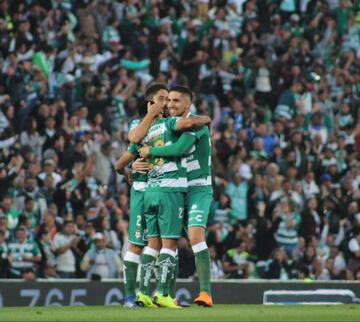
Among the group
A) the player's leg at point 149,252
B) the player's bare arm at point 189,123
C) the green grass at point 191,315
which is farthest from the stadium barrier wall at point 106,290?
the player's bare arm at point 189,123

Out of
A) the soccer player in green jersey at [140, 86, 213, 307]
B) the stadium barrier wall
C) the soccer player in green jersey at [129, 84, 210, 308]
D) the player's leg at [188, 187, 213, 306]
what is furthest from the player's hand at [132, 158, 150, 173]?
the stadium barrier wall

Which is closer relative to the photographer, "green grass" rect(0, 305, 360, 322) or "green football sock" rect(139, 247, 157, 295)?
"green grass" rect(0, 305, 360, 322)

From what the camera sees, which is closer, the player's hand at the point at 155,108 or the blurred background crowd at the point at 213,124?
the player's hand at the point at 155,108

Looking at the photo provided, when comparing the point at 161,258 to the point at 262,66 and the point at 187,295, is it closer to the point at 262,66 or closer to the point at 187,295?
the point at 187,295

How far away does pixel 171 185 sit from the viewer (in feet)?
45.4

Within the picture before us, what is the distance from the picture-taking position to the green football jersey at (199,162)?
13977 mm

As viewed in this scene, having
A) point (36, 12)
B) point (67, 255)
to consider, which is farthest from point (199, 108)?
point (67, 255)

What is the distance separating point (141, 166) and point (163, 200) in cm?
61

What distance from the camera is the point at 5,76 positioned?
2409 centimetres

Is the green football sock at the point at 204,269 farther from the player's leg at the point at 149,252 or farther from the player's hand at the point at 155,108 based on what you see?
the player's hand at the point at 155,108

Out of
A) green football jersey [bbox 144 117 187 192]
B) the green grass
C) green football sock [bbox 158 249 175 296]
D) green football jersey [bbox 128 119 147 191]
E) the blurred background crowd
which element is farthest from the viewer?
the blurred background crowd

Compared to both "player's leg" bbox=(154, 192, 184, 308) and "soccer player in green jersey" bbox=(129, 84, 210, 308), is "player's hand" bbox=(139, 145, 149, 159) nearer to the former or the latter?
"soccer player in green jersey" bbox=(129, 84, 210, 308)

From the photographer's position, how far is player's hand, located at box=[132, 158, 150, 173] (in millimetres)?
14180

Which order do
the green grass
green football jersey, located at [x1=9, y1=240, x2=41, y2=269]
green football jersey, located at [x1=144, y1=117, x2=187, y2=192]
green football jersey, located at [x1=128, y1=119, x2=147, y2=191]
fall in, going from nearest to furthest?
the green grass < green football jersey, located at [x1=144, y1=117, x2=187, y2=192] < green football jersey, located at [x1=128, y1=119, x2=147, y2=191] < green football jersey, located at [x1=9, y1=240, x2=41, y2=269]
